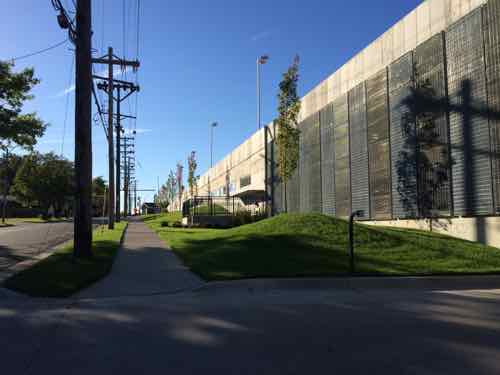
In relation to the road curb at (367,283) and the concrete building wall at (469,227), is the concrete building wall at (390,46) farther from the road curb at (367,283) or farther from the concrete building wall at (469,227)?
the road curb at (367,283)

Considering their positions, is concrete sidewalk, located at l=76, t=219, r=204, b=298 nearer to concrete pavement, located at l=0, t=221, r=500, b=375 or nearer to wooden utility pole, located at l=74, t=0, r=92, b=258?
concrete pavement, located at l=0, t=221, r=500, b=375

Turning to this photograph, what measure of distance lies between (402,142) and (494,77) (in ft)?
16.2

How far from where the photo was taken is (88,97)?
12719mm

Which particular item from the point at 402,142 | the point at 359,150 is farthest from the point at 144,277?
the point at 359,150

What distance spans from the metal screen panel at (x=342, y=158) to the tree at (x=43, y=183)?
47708mm

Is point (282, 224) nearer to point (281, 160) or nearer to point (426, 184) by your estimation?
point (426, 184)

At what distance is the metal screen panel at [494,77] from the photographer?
45.2ft

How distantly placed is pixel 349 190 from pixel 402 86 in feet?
19.7

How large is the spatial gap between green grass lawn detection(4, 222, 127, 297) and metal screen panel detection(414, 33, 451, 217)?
10.6 meters

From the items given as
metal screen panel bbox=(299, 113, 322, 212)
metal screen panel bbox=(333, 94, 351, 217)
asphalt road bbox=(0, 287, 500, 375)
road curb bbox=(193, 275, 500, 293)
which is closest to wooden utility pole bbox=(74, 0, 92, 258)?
asphalt road bbox=(0, 287, 500, 375)

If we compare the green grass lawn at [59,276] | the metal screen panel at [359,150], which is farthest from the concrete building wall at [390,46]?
the green grass lawn at [59,276]

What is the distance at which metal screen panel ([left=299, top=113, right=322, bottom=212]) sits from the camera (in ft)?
89.5

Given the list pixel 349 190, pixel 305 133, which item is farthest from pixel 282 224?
pixel 305 133

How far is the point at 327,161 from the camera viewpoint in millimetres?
25844
